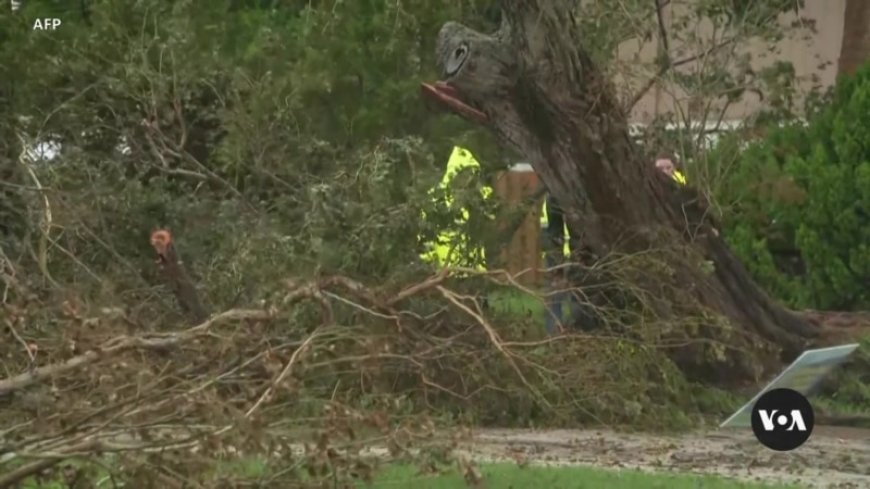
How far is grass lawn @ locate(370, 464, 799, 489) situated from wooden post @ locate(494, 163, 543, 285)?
10.0 ft

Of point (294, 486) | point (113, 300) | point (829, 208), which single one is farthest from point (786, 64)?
point (294, 486)

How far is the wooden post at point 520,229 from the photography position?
12.0 m

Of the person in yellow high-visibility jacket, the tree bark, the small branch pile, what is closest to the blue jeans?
the small branch pile

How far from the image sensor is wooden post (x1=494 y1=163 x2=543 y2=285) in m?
12.0

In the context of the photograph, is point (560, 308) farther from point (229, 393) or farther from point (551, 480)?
point (229, 393)

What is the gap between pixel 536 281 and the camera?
427 inches

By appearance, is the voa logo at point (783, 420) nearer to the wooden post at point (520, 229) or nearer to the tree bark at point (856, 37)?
the wooden post at point (520, 229)

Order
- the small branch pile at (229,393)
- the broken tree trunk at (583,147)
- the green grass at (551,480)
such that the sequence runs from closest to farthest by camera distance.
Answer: the small branch pile at (229,393) → the green grass at (551,480) → the broken tree trunk at (583,147)

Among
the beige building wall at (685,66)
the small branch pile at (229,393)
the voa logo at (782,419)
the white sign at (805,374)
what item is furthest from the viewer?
the beige building wall at (685,66)

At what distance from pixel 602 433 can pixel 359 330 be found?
2.20m

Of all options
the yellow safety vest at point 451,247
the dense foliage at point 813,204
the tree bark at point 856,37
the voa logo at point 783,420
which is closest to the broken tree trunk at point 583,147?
the yellow safety vest at point 451,247

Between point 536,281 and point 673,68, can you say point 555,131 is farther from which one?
point 673,68

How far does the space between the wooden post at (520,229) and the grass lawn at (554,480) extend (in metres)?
3.05

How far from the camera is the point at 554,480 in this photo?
8.41 metres
